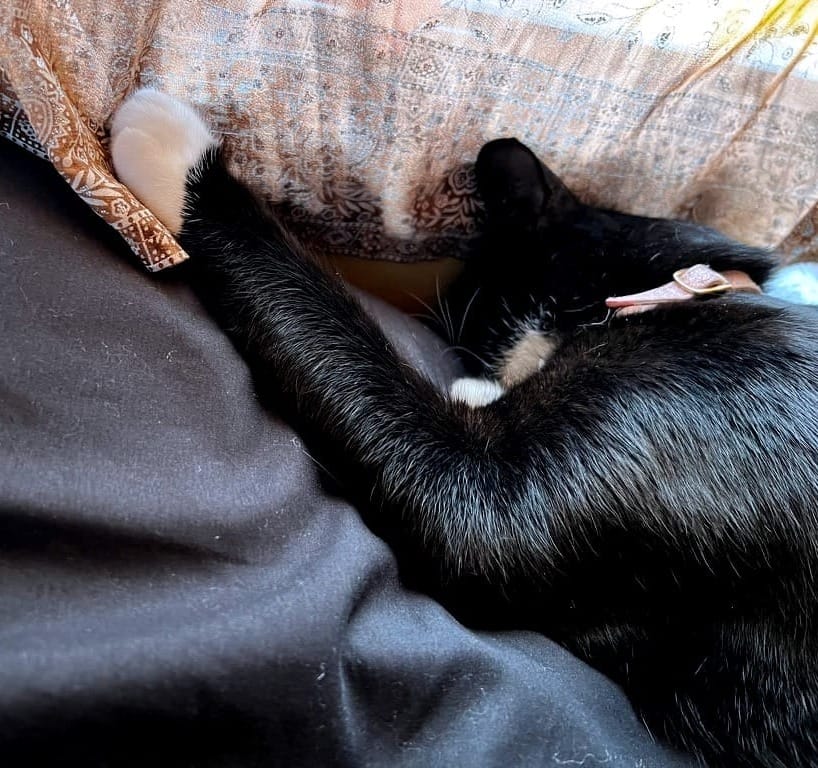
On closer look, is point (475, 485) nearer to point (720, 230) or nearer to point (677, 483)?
point (677, 483)

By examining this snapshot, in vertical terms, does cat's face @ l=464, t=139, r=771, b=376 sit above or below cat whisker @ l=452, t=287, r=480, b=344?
above

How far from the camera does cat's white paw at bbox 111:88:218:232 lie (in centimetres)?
71

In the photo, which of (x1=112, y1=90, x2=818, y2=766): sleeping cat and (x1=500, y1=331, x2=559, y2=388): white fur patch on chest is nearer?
(x1=112, y1=90, x2=818, y2=766): sleeping cat

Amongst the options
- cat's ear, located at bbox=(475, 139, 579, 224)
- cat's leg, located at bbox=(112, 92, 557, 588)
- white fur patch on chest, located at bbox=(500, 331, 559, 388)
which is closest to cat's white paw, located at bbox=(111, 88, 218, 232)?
cat's leg, located at bbox=(112, 92, 557, 588)

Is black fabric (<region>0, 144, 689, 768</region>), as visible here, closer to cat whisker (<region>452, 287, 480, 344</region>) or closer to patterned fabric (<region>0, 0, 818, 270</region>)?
patterned fabric (<region>0, 0, 818, 270</region>)

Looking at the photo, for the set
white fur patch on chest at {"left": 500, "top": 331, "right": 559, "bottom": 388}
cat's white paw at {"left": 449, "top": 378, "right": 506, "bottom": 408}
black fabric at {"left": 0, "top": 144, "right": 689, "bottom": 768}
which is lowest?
cat's white paw at {"left": 449, "top": 378, "right": 506, "bottom": 408}

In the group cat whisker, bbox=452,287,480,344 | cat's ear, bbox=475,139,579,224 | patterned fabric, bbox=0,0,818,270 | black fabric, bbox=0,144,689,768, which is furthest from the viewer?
cat whisker, bbox=452,287,480,344

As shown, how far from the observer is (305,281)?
790 mm

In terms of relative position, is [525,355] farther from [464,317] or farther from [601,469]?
[601,469]

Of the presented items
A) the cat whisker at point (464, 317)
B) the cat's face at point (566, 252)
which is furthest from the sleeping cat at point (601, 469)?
the cat whisker at point (464, 317)

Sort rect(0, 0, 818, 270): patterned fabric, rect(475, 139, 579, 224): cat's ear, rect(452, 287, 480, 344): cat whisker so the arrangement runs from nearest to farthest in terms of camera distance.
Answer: rect(0, 0, 818, 270): patterned fabric, rect(475, 139, 579, 224): cat's ear, rect(452, 287, 480, 344): cat whisker

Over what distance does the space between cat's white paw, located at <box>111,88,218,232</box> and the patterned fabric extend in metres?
0.02

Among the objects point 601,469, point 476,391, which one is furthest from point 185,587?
point 476,391

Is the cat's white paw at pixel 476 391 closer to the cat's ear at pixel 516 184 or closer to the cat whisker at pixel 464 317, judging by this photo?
the cat whisker at pixel 464 317
